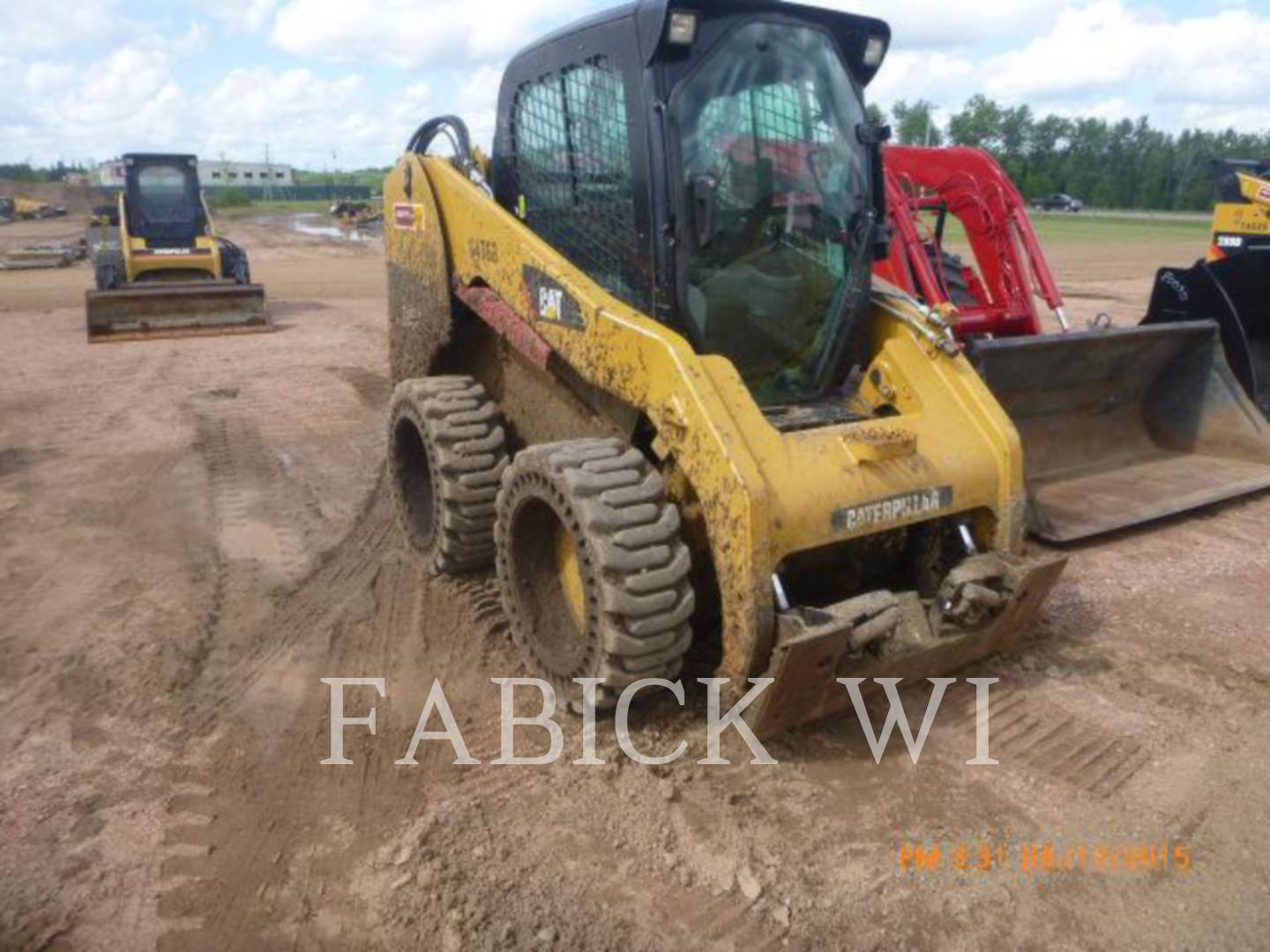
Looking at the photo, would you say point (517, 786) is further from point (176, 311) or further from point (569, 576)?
point (176, 311)

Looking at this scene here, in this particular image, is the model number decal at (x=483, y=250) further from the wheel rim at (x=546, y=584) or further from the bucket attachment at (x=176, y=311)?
the bucket attachment at (x=176, y=311)

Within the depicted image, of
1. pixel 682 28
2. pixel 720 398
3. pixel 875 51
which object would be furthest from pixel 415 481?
pixel 875 51

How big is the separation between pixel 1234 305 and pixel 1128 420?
1.27 m

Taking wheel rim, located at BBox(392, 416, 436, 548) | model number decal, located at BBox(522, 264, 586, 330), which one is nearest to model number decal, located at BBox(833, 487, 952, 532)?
model number decal, located at BBox(522, 264, 586, 330)

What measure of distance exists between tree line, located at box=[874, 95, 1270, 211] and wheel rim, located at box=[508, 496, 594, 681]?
5639 cm

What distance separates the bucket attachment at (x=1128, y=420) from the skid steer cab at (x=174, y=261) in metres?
9.82

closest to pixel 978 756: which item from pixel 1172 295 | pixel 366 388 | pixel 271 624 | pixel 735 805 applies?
pixel 735 805

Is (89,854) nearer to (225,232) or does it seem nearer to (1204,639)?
(1204,639)

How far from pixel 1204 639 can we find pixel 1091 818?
1576mm

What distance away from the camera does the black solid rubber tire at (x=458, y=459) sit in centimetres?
438

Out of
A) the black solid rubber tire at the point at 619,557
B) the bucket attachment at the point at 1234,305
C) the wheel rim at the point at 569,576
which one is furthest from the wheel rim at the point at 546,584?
the bucket attachment at the point at 1234,305

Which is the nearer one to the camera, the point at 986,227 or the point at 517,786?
the point at 517,786

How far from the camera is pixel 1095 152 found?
219 ft

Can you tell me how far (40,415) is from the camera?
7906 mm
